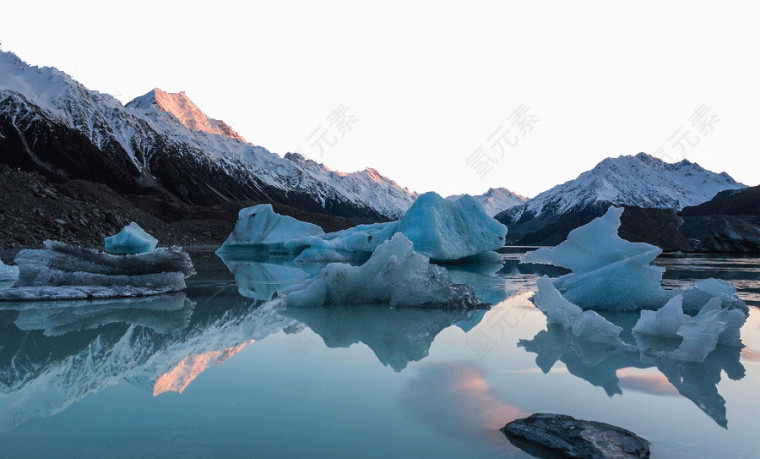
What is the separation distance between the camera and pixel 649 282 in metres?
5.79

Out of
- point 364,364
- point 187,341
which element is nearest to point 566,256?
point 364,364

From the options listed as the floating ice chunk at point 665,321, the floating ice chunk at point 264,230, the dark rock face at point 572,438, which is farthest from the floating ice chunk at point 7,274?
the floating ice chunk at point 264,230

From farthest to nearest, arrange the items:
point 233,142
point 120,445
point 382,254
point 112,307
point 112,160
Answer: point 233,142 → point 112,160 → point 382,254 → point 112,307 → point 120,445

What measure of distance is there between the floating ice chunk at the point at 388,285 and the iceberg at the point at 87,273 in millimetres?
2237

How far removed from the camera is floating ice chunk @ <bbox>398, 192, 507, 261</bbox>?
14.3m

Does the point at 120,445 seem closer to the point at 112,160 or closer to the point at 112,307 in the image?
the point at 112,307

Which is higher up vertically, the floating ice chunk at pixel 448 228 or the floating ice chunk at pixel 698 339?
the floating ice chunk at pixel 448 228

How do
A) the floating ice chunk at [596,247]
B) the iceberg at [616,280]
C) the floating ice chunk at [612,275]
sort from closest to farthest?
the iceberg at [616,280] < the floating ice chunk at [612,275] < the floating ice chunk at [596,247]

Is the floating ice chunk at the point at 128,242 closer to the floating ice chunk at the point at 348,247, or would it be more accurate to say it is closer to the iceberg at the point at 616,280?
the floating ice chunk at the point at 348,247

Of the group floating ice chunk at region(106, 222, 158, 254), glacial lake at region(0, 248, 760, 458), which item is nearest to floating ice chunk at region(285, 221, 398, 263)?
floating ice chunk at region(106, 222, 158, 254)

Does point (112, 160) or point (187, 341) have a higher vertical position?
point (187, 341)

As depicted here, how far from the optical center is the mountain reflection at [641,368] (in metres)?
2.81

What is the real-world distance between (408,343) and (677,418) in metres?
2.01

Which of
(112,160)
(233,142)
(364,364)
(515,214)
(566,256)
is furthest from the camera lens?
(515,214)
